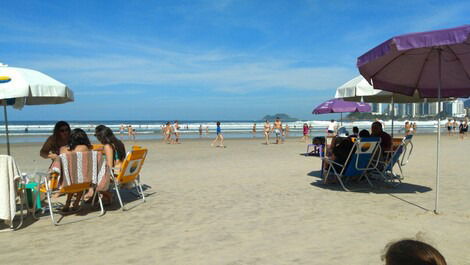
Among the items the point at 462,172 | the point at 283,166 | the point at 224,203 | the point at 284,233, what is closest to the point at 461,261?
the point at 284,233

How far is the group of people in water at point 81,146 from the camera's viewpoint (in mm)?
5012

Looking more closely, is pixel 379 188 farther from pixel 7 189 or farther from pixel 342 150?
pixel 7 189

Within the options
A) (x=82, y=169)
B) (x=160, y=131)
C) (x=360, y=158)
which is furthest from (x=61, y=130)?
(x=160, y=131)

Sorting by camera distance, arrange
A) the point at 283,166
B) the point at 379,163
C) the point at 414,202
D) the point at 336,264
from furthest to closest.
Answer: the point at 283,166
the point at 379,163
the point at 414,202
the point at 336,264

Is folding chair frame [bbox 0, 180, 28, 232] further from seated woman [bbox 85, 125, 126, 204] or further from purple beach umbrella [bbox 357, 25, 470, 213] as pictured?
purple beach umbrella [bbox 357, 25, 470, 213]

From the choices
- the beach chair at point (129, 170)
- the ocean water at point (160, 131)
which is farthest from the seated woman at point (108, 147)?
the ocean water at point (160, 131)

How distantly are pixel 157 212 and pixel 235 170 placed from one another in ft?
13.2

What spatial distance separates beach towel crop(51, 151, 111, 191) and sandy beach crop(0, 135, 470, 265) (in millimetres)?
511

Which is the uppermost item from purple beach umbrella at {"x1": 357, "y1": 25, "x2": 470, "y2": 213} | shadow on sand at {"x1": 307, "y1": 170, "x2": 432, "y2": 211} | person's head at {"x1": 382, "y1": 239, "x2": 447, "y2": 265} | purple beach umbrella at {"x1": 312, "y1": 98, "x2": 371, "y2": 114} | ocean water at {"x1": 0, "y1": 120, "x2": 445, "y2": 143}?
purple beach umbrella at {"x1": 357, "y1": 25, "x2": 470, "y2": 213}

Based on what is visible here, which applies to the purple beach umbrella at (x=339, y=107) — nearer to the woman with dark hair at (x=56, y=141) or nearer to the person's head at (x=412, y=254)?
the woman with dark hair at (x=56, y=141)

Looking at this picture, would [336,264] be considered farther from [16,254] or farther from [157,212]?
[16,254]

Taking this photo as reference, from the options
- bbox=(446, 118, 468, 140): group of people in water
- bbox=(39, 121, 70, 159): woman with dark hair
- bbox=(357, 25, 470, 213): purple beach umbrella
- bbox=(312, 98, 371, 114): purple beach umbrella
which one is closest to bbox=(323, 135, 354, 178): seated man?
bbox=(357, 25, 470, 213): purple beach umbrella

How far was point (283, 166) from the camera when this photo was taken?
9.39 meters

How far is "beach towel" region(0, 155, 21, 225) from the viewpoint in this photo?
3959mm
